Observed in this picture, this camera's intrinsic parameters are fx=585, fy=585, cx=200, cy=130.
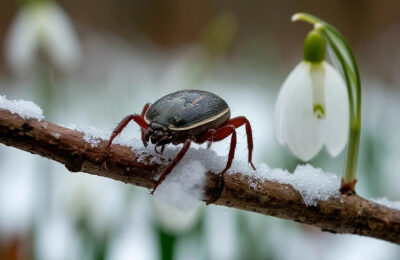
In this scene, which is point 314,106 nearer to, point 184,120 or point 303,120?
point 303,120

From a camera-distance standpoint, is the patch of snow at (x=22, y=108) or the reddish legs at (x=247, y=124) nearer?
the patch of snow at (x=22, y=108)

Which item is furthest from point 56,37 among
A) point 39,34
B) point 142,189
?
point 142,189

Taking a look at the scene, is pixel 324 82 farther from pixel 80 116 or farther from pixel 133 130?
pixel 80 116

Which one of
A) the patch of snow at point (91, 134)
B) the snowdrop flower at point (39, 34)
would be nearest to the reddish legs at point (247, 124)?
the patch of snow at point (91, 134)

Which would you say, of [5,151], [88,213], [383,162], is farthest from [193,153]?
[5,151]

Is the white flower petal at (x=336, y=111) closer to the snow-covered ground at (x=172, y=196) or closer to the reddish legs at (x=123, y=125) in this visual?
the snow-covered ground at (x=172, y=196)

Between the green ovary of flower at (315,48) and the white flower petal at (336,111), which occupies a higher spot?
the green ovary of flower at (315,48)

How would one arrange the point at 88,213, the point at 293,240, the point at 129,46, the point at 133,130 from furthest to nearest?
the point at 129,46
the point at 133,130
the point at 293,240
the point at 88,213
